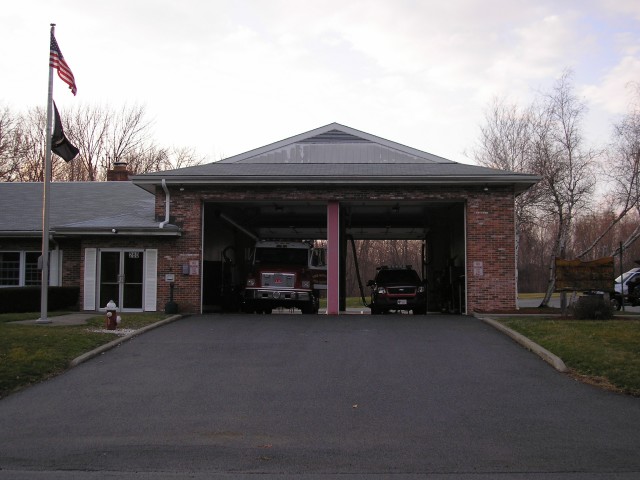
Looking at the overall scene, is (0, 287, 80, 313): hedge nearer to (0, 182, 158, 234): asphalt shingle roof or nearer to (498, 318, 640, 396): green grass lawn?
(0, 182, 158, 234): asphalt shingle roof

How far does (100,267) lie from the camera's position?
69.7 ft

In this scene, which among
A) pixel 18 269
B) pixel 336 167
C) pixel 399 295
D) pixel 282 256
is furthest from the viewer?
pixel 18 269

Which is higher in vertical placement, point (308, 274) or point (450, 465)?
point (308, 274)

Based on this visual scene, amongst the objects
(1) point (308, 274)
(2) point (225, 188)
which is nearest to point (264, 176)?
(2) point (225, 188)

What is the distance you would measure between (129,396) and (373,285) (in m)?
14.9

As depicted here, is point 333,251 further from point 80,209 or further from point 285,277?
point 80,209

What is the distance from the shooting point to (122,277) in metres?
21.1

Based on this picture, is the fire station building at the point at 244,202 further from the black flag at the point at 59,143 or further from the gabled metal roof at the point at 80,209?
the black flag at the point at 59,143

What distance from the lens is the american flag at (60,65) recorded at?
54.1ft

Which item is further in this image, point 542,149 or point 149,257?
point 542,149

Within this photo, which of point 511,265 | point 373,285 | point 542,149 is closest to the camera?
point 511,265

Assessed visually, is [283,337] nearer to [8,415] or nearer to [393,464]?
[8,415]

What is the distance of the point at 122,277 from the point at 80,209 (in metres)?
6.70

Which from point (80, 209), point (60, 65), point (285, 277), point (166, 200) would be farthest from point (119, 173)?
point (60, 65)
